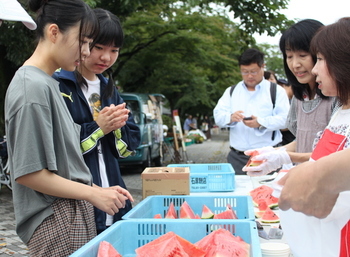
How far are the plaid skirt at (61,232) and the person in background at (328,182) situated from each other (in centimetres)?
88

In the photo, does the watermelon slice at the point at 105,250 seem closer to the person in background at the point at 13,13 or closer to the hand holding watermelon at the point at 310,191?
the hand holding watermelon at the point at 310,191

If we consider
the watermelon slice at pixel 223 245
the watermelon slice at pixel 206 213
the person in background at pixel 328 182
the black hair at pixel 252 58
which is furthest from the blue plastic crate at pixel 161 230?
the black hair at pixel 252 58

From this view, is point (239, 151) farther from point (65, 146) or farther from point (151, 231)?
point (65, 146)

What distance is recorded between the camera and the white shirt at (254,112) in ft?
13.1

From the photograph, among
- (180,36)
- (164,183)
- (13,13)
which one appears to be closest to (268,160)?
(164,183)

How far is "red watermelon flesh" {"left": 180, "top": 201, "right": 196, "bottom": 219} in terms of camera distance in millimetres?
2342

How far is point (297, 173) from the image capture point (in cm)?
102

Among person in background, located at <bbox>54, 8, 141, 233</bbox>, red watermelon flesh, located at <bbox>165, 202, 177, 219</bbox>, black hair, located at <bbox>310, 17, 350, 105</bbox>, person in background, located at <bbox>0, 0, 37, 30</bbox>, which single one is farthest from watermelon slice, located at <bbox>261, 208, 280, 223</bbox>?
person in background, located at <bbox>0, 0, 37, 30</bbox>

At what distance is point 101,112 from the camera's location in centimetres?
205

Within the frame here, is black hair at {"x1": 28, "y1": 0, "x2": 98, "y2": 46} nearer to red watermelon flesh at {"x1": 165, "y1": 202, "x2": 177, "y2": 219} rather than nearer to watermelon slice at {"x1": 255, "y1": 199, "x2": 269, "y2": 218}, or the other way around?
red watermelon flesh at {"x1": 165, "y1": 202, "x2": 177, "y2": 219}

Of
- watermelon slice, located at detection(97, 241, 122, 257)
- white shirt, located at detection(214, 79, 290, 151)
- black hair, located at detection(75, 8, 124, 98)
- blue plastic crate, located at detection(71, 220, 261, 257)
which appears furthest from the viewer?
white shirt, located at detection(214, 79, 290, 151)

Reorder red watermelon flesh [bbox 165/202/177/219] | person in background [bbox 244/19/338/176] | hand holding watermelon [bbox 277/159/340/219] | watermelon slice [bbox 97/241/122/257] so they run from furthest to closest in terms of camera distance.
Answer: person in background [bbox 244/19/338/176]
red watermelon flesh [bbox 165/202/177/219]
watermelon slice [bbox 97/241/122/257]
hand holding watermelon [bbox 277/159/340/219]

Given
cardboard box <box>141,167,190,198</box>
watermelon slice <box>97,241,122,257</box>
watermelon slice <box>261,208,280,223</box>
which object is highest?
watermelon slice <box>97,241,122,257</box>

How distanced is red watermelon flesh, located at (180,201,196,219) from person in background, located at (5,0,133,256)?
2.45 feet
